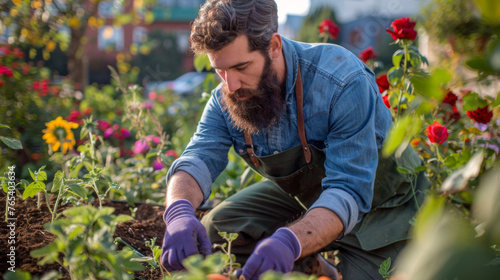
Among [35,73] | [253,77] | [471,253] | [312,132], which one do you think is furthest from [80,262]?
[35,73]

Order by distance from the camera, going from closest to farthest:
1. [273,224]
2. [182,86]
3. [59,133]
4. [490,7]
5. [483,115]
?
[490,7] → [483,115] → [273,224] → [59,133] → [182,86]

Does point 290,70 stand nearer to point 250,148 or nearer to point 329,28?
point 250,148

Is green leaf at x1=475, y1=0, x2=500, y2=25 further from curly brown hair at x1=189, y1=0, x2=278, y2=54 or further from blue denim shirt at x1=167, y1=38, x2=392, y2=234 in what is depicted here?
curly brown hair at x1=189, y1=0, x2=278, y2=54

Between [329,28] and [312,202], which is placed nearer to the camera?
[312,202]

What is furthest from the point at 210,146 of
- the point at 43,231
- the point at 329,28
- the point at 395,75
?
the point at 329,28

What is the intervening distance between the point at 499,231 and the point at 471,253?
36 millimetres

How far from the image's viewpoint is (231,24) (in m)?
1.63

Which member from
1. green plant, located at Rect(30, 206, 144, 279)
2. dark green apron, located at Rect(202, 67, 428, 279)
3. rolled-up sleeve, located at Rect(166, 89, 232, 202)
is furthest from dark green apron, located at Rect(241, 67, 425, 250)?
green plant, located at Rect(30, 206, 144, 279)

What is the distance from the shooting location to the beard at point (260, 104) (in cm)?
173

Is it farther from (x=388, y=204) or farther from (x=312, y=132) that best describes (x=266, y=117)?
(x=388, y=204)

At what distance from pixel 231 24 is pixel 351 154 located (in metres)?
0.62

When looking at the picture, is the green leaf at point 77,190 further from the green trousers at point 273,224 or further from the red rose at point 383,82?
the red rose at point 383,82

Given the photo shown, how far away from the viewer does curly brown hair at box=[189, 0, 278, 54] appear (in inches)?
64.4

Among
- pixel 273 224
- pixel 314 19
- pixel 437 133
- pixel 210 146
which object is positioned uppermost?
pixel 437 133
